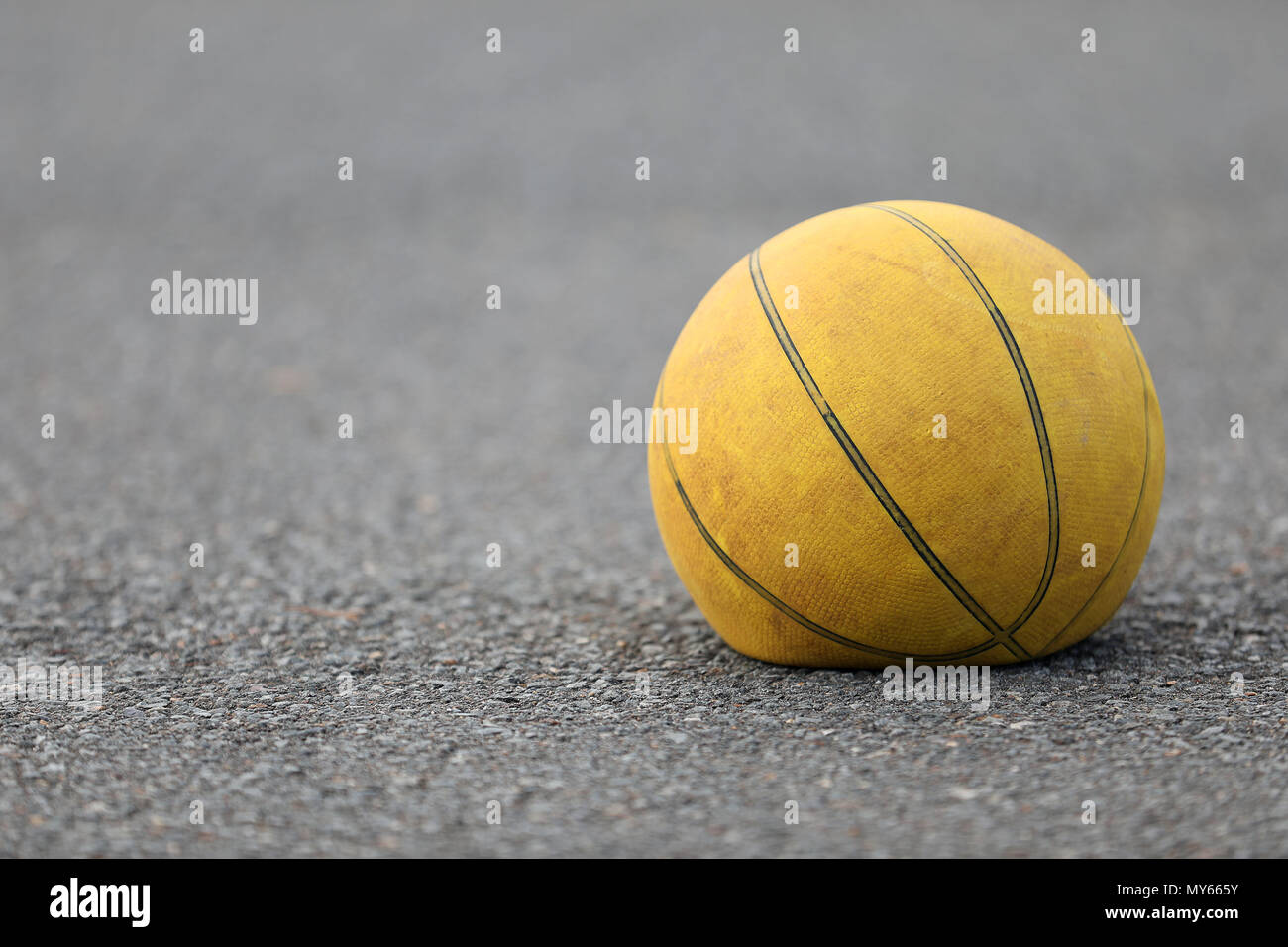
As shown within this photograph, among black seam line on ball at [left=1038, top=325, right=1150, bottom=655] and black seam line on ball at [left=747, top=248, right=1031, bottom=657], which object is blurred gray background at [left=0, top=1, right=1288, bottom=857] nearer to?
black seam line on ball at [left=1038, top=325, right=1150, bottom=655]

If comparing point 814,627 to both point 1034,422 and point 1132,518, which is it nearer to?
point 1034,422


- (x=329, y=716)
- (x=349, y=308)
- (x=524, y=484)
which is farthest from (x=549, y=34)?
(x=329, y=716)

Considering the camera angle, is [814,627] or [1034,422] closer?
[1034,422]

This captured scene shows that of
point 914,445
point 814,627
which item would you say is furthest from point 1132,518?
point 814,627

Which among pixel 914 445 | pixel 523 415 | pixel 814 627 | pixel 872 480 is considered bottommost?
pixel 814 627

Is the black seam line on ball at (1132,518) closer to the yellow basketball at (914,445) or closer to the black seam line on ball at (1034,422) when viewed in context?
the yellow basketball at (914,445)

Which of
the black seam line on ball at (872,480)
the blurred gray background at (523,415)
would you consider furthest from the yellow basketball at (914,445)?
the blurred gray background at (523,415)

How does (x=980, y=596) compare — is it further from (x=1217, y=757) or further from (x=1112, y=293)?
(x=1112, y=293)

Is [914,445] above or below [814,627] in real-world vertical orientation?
above
